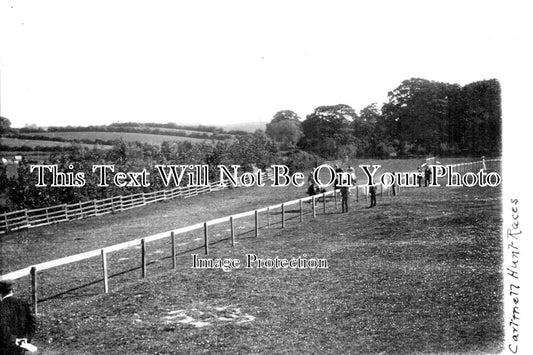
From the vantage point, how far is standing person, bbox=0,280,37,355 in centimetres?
589

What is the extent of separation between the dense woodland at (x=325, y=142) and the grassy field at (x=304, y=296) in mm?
3363

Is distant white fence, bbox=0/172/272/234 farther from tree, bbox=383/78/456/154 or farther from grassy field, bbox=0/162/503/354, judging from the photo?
tree, bbox=383/78/456/154

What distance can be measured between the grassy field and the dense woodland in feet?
11.0

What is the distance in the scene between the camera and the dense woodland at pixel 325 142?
1166 inches

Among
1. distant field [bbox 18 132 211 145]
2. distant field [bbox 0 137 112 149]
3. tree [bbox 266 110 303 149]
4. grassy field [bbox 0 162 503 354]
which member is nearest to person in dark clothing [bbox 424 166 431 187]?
grassy field [bbox 0 162 503 354]

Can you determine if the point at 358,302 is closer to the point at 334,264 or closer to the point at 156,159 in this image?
the point at 334,264

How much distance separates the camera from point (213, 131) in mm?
64938

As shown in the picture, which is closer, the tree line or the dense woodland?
the dense woodland

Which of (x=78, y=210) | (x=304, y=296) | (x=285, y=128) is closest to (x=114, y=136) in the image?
(x=78, y=210)

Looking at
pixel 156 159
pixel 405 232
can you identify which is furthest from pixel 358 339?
pixel 156 159

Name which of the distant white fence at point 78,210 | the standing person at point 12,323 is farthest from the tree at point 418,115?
the standing person at point 12,323

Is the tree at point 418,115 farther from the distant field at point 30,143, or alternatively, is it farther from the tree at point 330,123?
the distant field at point 30,143

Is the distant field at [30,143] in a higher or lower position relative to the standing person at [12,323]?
higher

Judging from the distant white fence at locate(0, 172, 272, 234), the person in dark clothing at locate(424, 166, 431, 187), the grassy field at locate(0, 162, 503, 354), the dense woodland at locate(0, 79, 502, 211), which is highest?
the dense woodland at locate(0, 79, 502, 211)
